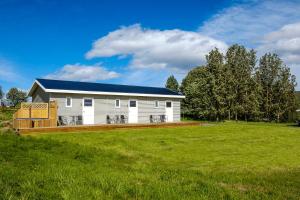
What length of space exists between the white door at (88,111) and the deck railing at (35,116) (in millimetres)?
3496

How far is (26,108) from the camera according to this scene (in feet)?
71.1

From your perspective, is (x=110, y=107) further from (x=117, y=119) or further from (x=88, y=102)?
(x=88, y=102)

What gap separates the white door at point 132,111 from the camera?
96.2ft

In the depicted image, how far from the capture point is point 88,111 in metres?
26.8

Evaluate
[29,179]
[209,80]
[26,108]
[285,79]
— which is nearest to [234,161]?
[29,179]

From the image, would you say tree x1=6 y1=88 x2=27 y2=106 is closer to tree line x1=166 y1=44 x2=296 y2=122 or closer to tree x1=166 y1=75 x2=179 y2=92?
tree x1=166 y1=75 x2=179 y2=92

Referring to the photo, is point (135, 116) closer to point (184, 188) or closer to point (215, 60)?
point (215, 60)

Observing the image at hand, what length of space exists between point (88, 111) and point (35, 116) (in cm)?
543

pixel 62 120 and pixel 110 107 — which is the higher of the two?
pixel 110 107

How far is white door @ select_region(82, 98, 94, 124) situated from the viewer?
87.2 ft

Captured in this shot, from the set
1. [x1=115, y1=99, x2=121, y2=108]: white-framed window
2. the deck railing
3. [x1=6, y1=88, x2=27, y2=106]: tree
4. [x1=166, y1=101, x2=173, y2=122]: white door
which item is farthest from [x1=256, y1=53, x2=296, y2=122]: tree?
[x1=6, y1=88, x2=27, y2=106]: tree

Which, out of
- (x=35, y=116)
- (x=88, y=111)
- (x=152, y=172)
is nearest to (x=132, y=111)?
(x=88, y=111)

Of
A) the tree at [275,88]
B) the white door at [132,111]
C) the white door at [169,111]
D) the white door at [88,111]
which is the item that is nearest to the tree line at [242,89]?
the tree at [275,88]

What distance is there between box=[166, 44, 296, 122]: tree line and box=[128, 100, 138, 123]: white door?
1479 centimetres
